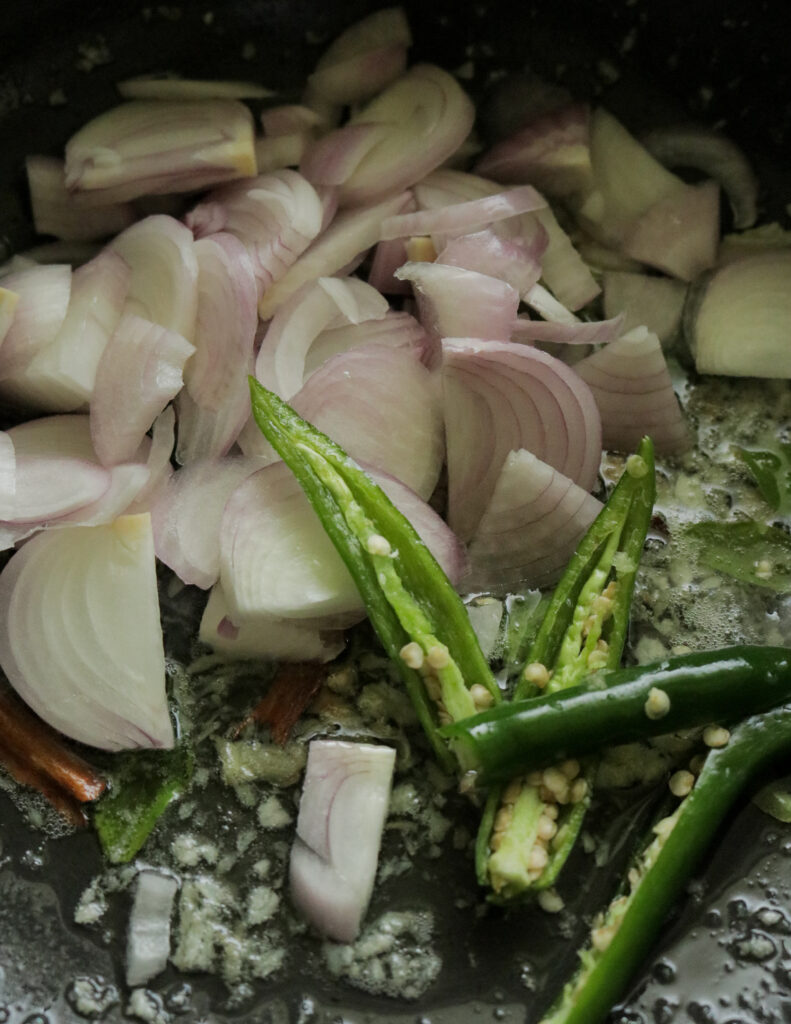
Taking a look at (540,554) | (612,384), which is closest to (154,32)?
(612,384)

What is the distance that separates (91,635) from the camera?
1.33 metres

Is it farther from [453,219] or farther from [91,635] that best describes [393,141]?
[91,635]

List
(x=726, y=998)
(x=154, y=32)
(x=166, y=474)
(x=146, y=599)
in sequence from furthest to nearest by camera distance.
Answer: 1. (x=154, y=32)
2. (x=166, y=474)
3. (x=146, y=599)
4. (x=726, y=998)

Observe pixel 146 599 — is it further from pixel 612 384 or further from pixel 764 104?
pixel 764 104

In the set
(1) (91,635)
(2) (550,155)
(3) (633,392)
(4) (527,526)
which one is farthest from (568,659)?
(2) (550,155)

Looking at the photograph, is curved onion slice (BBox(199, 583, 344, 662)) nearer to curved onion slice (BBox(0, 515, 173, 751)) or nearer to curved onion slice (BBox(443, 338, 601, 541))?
curved onion slice (BBox(0, 515, 173, 751))

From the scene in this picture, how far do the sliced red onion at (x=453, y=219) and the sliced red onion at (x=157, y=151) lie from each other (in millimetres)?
240

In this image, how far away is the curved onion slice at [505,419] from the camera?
56.4 inches

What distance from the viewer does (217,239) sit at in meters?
1.49

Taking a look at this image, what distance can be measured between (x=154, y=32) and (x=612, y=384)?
3.00ft

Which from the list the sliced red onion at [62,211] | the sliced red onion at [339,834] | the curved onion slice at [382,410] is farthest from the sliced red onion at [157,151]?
the sliced red onion at [339,834]

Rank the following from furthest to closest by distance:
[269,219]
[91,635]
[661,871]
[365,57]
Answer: [365,57], [269,219], [91,635], [661,871]

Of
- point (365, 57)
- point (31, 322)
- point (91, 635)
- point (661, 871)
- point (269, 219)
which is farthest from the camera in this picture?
point (365, 57)

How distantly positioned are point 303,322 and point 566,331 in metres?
0.39
